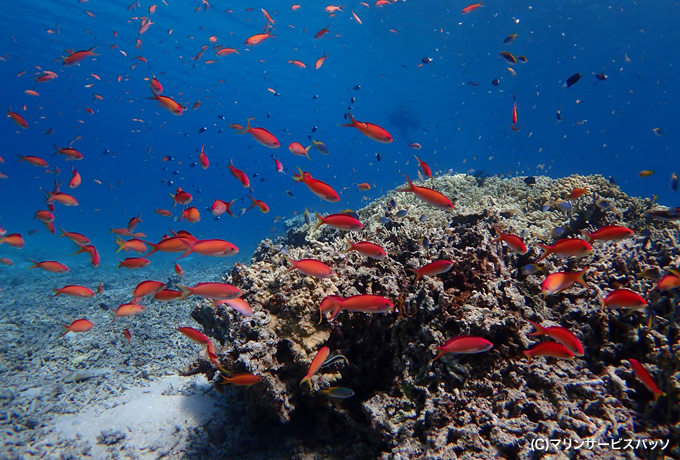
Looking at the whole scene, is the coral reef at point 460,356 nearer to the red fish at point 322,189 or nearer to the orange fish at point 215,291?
the orange fish at point 215,291

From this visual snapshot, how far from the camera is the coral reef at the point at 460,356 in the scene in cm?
253

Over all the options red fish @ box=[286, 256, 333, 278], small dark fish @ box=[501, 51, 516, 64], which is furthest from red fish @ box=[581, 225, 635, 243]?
small dark fish @ box=[501, 51, 516, 64]

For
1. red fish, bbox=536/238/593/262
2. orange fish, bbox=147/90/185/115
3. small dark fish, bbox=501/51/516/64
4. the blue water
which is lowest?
red fish, bbox=536/238/593/262

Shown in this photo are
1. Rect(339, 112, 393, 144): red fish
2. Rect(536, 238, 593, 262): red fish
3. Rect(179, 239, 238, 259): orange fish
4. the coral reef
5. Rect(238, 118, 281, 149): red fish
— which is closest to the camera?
the coral reef

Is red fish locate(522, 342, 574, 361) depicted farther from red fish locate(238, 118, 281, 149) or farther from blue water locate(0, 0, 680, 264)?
blue water locate(0, 0, 680, 264)

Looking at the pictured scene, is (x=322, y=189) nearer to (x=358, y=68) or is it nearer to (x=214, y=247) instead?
(x=214, y=247)

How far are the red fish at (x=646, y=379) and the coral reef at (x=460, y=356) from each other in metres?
0.13

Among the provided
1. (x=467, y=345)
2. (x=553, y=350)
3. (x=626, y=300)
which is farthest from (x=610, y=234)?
(x=467, y=345)

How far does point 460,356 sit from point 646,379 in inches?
54.2

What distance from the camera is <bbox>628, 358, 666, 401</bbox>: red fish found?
240 centimetres

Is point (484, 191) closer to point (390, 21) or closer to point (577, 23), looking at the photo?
point (390, 21)

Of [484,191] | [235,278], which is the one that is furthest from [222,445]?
[484,191]

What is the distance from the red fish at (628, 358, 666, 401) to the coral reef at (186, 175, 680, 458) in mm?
129

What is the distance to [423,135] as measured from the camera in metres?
96.8
